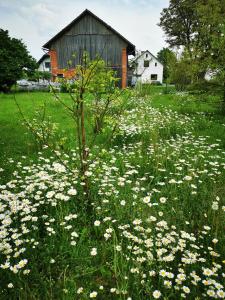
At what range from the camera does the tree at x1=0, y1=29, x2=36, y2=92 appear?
2311 centimetres

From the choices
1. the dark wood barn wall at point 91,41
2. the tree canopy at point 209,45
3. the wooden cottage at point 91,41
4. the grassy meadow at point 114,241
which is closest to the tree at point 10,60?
the wooden cottage at point 91,41

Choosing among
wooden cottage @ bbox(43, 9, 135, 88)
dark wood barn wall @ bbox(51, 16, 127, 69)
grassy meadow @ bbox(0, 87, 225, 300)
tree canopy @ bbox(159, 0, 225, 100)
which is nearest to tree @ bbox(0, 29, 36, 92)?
wooden cottage @ bbox(43, 9, 135, 88)

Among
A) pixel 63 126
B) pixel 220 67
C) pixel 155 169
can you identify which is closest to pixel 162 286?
pixel 155 169

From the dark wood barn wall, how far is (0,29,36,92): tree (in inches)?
210

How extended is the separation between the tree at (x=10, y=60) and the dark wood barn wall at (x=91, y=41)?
17.5 ft

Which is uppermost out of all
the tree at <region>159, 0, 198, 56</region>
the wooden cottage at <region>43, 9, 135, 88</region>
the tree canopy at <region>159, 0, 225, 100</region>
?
the tree at <region>159, 0, 198, 56</region>

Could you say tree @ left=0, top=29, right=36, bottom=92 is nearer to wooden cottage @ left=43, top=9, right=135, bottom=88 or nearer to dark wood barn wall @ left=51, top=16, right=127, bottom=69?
wooden cottage @ left=43, top=9, right=135, bottom=88

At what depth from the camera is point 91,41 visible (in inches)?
1116

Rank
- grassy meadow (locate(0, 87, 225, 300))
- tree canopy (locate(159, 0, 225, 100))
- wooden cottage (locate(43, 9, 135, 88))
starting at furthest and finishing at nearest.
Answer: wooden cottage (locate(43, 9, 135, 88)) < tree canopy (locate(159, 0, 225, 100)) < grassy meadow (locate(0, 87, 225, 300))

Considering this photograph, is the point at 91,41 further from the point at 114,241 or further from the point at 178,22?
the point at 114,241

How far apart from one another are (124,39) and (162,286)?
28.6 meters

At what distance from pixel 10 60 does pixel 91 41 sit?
925 cm

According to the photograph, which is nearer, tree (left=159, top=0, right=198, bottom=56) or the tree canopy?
the tree canopy

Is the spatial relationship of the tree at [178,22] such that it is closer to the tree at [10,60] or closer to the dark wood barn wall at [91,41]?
the dark wood barn wall at [91,41]
